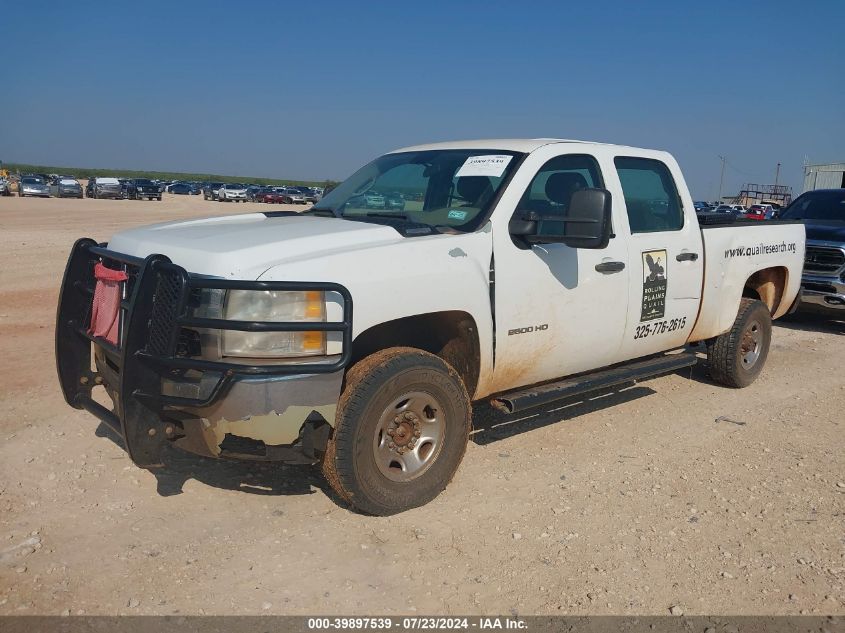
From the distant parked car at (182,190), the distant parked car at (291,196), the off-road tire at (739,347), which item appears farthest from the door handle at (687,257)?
the distant parked car at (182,190)

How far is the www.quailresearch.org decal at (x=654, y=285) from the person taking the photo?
508cm

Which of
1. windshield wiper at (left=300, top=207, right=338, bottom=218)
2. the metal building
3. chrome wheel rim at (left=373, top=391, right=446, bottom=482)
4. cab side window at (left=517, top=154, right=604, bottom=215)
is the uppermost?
the metal building

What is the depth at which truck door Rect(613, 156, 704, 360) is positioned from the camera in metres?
5.05

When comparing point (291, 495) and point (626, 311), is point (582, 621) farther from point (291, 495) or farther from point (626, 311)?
point (626, 311)

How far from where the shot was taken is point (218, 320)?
10.5 feet

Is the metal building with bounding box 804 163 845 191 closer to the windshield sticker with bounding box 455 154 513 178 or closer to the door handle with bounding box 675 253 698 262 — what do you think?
the door handle with bounding box 675 253 698 262

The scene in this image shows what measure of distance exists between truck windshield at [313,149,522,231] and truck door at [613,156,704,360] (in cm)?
111

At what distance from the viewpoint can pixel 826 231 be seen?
31.9 feet

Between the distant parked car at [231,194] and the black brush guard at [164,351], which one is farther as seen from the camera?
the distant parked car at [231,194]

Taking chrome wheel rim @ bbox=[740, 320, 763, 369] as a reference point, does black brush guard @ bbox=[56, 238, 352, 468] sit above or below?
above

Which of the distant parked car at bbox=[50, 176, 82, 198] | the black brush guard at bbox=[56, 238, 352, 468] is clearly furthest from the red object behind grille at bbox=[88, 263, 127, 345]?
the distant parked car at bbox=[50, 176, 82, 198]

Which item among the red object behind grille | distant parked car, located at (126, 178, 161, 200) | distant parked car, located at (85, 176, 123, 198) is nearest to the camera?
the red object behind grille

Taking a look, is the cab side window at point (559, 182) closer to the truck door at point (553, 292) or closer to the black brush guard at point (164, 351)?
the truck door at point (553, 292)

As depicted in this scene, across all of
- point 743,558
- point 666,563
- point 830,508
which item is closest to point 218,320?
point 666,563
